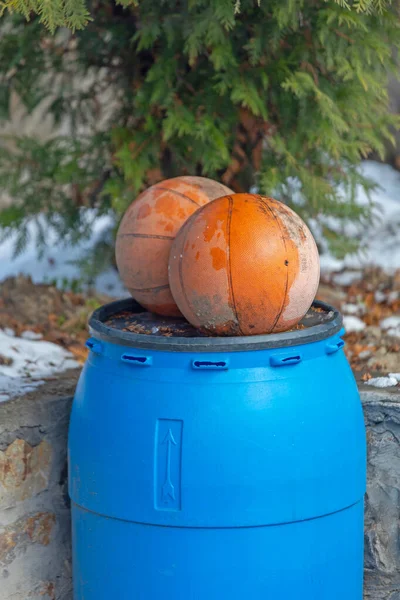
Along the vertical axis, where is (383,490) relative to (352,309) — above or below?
below

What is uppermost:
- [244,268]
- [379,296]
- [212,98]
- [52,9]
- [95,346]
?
[52,9]

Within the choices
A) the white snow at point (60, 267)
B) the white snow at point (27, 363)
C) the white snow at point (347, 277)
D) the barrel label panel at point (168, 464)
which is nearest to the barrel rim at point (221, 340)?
the barrel label panel at point (168, 464)

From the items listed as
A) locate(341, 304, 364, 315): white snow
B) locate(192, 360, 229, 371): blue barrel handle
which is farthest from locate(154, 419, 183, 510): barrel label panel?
locate(341, 304, 364, 315): white snow

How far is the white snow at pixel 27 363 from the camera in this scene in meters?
3.30

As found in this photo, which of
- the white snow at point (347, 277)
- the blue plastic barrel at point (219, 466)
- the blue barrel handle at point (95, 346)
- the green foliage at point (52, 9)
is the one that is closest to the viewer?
the green foliage at point (52, 9)

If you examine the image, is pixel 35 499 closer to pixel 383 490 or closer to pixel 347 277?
pixel 383 490

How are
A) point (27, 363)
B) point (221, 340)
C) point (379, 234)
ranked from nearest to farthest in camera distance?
point (221, 340), point (27, 363), point (379, 234)

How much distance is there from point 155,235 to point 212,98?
58.2 inches

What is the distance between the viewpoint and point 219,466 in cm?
237

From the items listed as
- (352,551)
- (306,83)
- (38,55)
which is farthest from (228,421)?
(38,55)

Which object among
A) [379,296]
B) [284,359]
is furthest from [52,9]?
[379,296]

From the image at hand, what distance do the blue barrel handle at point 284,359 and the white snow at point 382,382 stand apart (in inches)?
33.8

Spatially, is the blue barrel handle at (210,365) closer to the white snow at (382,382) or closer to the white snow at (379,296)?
the white snow at (382,382)

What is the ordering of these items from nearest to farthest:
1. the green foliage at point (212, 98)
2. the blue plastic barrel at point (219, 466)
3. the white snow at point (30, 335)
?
1. the blue plastic barrel at point (219, 466)
2. the green foliage at point (212, 98)
3. the white snow at point (30, 335)
